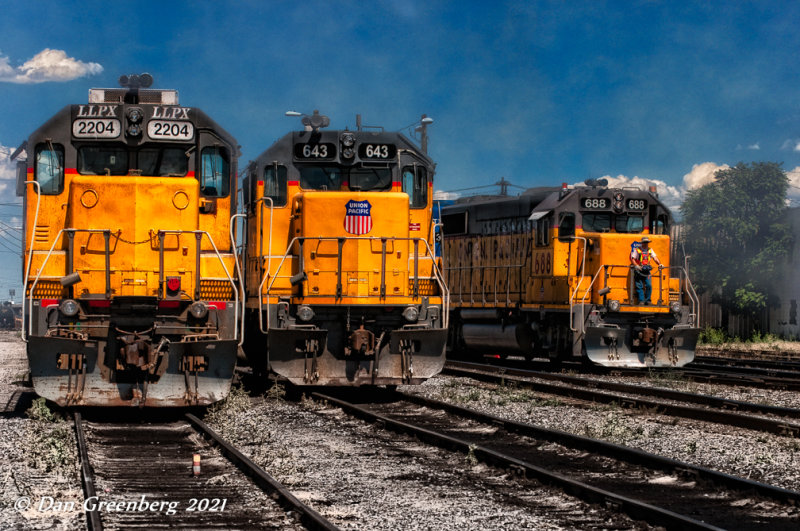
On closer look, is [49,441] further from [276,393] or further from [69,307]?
[276,393]

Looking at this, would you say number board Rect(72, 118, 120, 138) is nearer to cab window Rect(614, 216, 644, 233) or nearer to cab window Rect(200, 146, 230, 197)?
cab window Rect(200, 146, 230, 197)

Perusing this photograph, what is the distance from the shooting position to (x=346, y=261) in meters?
12.6

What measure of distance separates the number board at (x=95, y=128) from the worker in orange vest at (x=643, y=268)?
980 centimetres

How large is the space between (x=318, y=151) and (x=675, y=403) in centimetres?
584

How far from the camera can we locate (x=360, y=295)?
12.5 m

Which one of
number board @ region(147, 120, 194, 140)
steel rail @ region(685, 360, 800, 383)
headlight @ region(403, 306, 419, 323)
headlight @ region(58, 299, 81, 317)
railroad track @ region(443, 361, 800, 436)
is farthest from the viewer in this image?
steel rail @ region(685, 360, 800, 383)

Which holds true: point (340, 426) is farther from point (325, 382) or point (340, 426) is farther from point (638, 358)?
point (638, 358)

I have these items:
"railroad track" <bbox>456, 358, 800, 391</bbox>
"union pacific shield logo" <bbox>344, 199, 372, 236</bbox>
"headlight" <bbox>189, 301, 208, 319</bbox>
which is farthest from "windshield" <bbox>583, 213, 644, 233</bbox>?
"headlight" <bbox>189, 301, 208, 319</bbox>

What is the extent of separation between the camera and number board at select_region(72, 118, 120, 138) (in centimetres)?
1087

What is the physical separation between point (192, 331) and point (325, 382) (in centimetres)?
225

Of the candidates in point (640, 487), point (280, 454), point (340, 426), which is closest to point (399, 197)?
point (340, 426)

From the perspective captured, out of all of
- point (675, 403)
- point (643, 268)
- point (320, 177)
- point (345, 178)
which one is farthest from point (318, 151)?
point (643, 268)

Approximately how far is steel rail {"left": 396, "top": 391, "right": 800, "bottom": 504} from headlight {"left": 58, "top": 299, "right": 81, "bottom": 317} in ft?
14.6

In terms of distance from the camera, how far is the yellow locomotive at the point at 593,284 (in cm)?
1738
